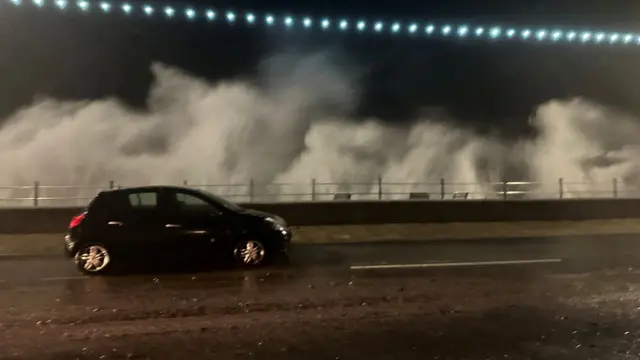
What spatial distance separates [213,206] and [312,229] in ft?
18.4

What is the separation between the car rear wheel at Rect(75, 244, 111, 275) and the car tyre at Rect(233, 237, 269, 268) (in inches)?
86.4

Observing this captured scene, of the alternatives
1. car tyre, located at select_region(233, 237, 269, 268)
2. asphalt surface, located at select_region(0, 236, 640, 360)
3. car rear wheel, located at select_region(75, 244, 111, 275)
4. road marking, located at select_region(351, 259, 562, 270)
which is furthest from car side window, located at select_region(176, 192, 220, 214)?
road marking, located at select_region(351, 259, 562, 270)

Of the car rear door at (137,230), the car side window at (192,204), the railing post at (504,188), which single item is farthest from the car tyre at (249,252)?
the railing post at (504,188)

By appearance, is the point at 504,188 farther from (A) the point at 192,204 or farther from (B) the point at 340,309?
(B) the point at 340,309

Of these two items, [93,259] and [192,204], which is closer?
[93,259]

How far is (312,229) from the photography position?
1560 cm

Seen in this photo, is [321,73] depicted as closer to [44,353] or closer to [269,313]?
[269,313]

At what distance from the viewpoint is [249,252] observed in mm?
10172

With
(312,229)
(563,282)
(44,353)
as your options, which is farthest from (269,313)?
(312,229)

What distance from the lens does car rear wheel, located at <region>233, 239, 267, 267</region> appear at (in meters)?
10.2

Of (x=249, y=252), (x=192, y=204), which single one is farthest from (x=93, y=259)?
(x=249, y=252)

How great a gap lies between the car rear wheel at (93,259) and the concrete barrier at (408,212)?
5980 millimetres

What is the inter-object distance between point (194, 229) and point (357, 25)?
57.4 feet

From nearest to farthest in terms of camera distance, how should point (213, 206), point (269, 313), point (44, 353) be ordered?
point (44, 353)
point (269, 313)
point (213, 206)
